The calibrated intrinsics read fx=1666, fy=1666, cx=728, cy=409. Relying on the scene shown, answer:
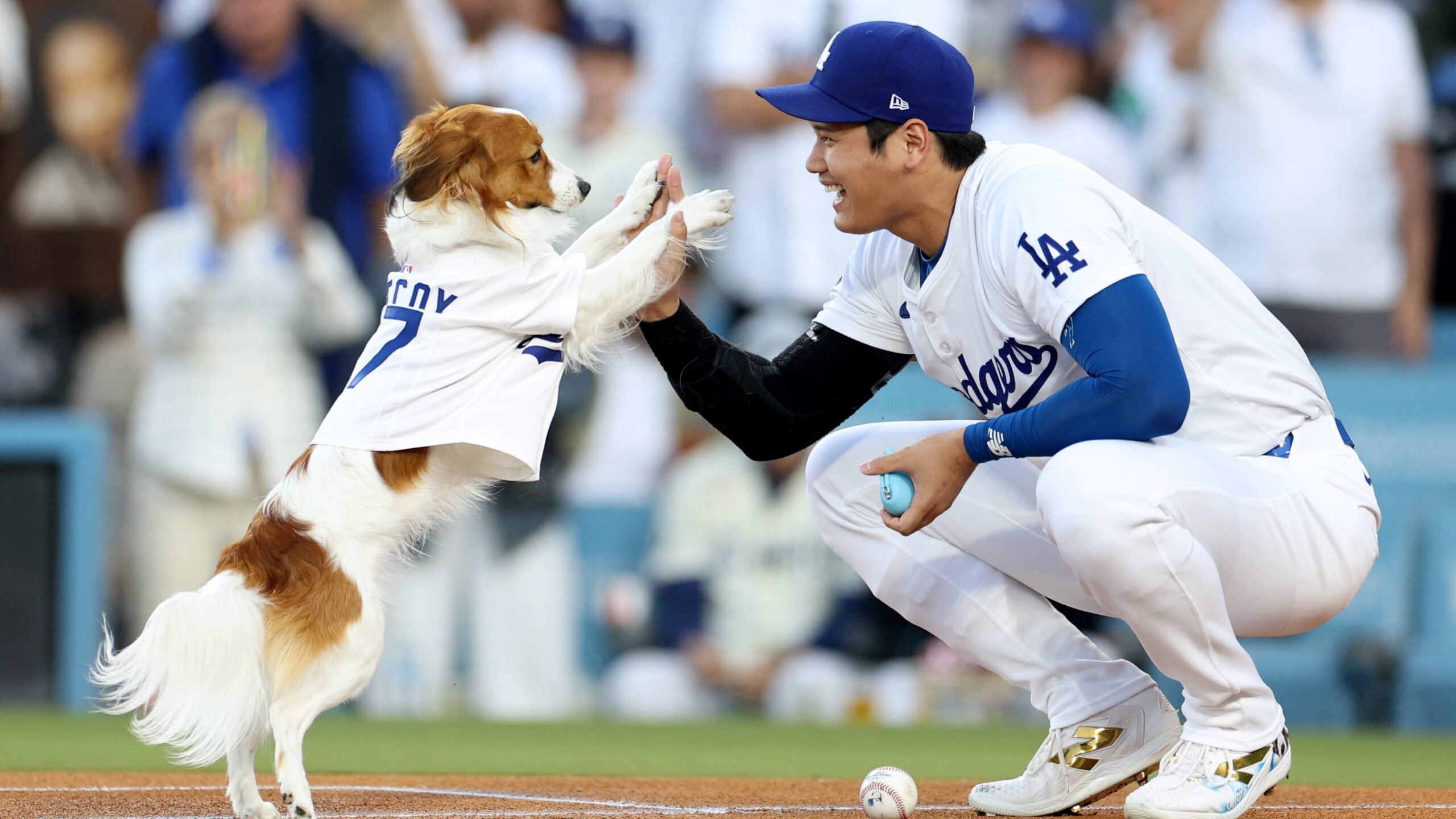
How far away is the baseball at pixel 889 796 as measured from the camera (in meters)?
3.69

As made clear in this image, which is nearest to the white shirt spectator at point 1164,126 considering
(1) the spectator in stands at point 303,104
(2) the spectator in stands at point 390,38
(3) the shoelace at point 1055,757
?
(2) the spectator in stands at point 390,38

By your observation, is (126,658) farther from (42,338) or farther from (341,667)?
(42,338)

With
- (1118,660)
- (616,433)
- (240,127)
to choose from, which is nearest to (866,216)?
(1118,660)

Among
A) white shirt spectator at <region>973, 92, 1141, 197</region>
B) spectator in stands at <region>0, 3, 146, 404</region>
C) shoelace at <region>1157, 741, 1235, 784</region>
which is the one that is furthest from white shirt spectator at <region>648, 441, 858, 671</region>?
shoelace at <region>1157, 741, 1235, 784</region>

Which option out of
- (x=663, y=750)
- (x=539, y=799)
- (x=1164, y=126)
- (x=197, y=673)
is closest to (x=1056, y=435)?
(x=539, y=799)

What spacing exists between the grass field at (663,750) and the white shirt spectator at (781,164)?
219cm

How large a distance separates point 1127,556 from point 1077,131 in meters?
5.26

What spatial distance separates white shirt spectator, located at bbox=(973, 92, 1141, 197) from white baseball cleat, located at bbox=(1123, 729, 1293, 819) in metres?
5.12

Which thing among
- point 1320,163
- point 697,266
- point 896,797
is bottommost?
point 896,797

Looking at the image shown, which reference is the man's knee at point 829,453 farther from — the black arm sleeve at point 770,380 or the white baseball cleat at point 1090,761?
the white baseball cleat at point 1090,761

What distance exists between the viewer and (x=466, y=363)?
397 centimetres

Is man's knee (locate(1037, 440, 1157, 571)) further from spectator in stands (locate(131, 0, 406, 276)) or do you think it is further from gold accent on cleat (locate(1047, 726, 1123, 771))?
spectator in stands (locate(131, 0, 406, 276))

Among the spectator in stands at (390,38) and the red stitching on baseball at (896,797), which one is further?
the spectator in stands at (390,38)

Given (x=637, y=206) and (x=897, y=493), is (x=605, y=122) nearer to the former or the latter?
(x=637, y=206)
